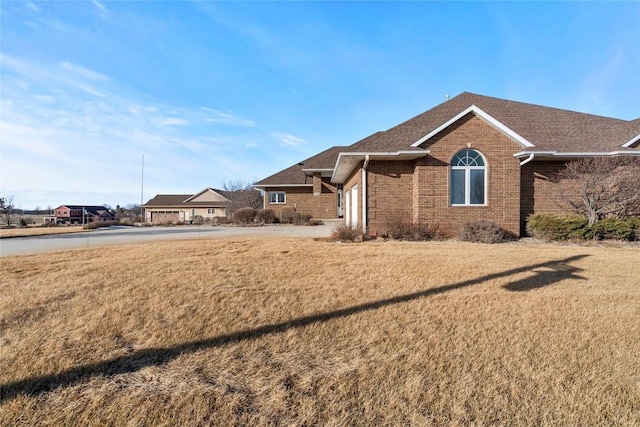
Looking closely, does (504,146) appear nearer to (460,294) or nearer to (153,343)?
(460,294)

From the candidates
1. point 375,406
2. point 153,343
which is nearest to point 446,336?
point 375,406

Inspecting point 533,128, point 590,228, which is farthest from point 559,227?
point 533,128

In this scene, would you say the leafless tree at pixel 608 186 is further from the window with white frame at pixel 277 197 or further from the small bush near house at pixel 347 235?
the window with white frame at pixel 277 197

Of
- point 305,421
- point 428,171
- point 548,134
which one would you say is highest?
point 548,134

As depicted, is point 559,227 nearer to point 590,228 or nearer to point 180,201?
point 590,228

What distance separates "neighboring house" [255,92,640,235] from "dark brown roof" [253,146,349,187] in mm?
13093

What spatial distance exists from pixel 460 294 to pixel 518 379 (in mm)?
2436

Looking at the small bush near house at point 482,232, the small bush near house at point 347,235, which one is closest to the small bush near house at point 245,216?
the small bush near house at point 347,235

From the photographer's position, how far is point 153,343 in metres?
3.81

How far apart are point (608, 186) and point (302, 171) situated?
20.8 m

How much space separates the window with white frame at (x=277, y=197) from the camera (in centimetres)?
2977

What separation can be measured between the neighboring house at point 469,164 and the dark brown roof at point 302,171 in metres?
13.1

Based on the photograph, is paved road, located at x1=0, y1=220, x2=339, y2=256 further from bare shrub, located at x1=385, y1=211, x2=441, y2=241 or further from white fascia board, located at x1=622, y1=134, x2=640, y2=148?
white fascia board, located at x1=622, y1=134, x2=640, y2=148

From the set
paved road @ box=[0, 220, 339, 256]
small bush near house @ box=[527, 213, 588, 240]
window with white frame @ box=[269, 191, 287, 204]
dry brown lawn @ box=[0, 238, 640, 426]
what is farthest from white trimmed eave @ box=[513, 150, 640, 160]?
window with white frame @ box=[269, 191, 287, 204]
